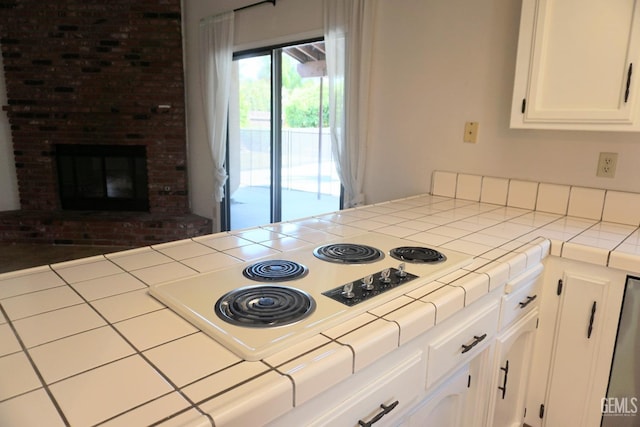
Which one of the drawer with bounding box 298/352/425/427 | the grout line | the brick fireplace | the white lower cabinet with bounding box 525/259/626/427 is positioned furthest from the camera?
the brick fireplace

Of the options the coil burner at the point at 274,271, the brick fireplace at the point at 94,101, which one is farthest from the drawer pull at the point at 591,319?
the brick fireplace at the point at 94,101

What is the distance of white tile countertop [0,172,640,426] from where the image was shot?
61cm

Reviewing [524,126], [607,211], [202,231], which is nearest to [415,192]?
[524,126]

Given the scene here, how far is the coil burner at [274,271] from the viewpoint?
3.55 ft

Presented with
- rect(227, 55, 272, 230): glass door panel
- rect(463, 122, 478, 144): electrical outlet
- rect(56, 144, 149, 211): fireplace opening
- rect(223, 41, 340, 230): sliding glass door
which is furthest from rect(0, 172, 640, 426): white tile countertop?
rect(56, 144, 149, 211): fireplace opening

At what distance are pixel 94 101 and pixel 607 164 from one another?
15.6 feet

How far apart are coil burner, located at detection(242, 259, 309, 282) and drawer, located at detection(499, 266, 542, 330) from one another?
0.70 meters

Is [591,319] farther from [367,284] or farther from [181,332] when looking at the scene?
[181,332]

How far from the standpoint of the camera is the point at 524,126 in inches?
74.4

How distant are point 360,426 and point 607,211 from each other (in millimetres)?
1659

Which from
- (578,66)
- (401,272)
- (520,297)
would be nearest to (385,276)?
(401,272)

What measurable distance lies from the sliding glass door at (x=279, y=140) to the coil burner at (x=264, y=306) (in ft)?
7.71

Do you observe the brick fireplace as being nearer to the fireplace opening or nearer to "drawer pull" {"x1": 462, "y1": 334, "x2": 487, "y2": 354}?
the fireplace opening

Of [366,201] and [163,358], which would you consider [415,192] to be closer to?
[366,201]
